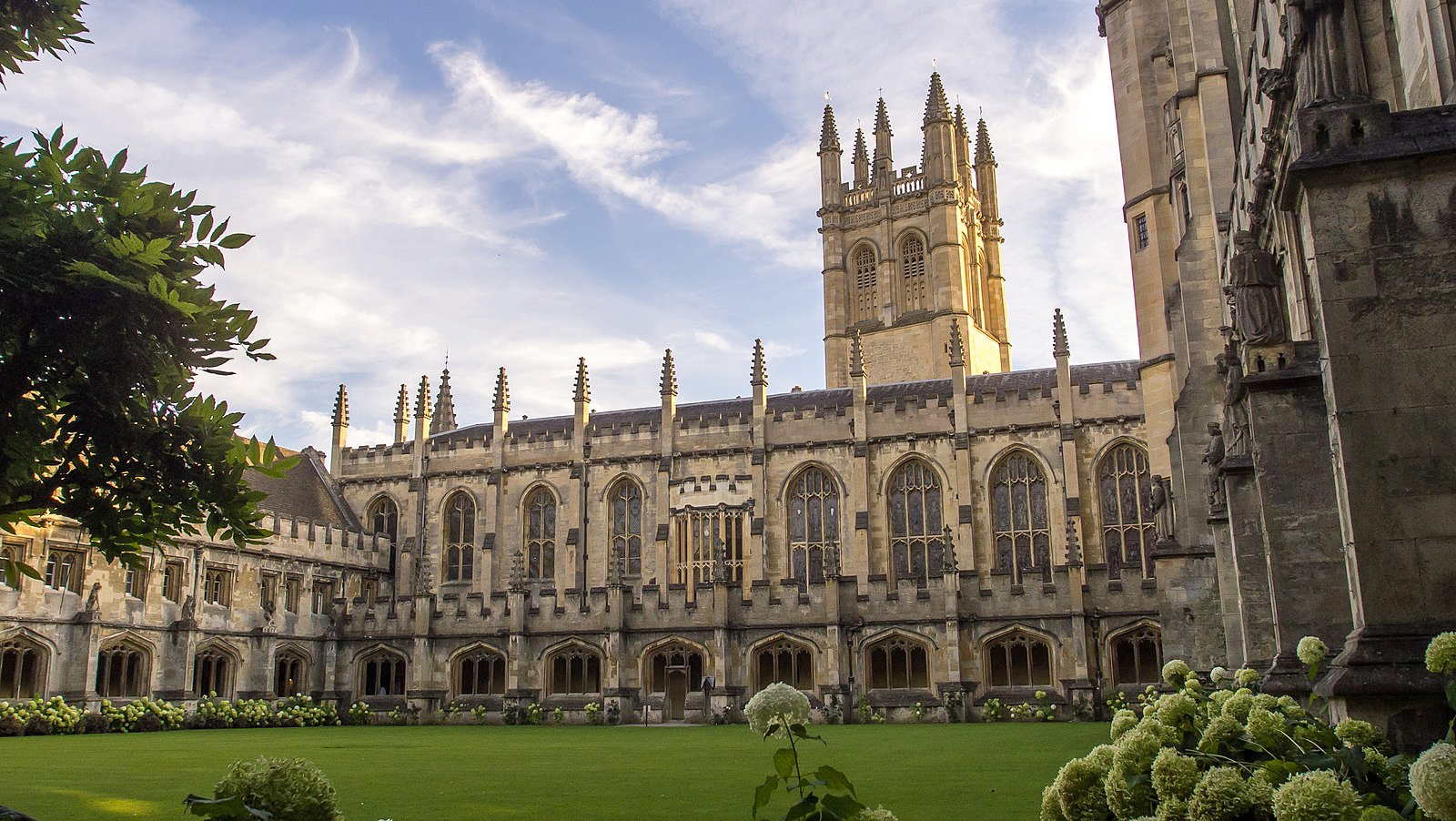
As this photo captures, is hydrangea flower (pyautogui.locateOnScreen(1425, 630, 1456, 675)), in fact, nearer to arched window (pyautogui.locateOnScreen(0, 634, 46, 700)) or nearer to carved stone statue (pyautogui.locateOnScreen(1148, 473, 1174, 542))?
carved stone statue (pyautogui.locateOnScreen(1148, 473, 1174, 542))

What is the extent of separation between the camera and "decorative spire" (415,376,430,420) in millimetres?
39125

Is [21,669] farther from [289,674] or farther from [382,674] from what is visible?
[382,674]

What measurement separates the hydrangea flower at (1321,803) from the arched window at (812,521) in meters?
30.3

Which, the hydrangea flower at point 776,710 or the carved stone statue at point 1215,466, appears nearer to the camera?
the hydrangea flower at point 776,710

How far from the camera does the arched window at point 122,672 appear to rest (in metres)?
27.5

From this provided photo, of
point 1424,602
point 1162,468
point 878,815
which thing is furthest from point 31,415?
point 1162,468

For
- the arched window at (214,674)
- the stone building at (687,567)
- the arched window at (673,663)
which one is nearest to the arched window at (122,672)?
the stone building at (687,567)

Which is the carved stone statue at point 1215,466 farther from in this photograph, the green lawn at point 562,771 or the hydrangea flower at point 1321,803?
the hydrangea flower at point 1321,803

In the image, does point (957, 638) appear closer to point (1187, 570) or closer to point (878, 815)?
point (1187, 570)

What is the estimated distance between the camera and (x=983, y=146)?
54625mm

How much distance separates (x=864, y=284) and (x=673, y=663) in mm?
25013

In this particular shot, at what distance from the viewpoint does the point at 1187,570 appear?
18672mm

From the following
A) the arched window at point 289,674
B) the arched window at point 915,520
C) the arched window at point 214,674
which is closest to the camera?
the arched window at point 214,674

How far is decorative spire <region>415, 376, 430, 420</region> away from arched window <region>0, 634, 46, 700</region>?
15.0 meters
